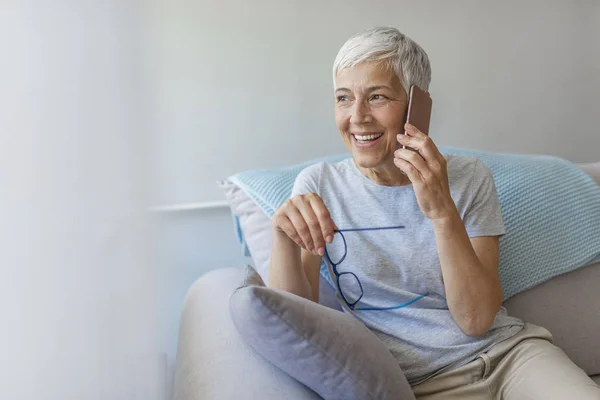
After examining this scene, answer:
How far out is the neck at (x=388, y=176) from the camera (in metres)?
1.28

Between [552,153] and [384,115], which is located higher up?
[384,115]

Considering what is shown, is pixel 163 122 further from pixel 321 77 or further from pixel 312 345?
pixel 312 345

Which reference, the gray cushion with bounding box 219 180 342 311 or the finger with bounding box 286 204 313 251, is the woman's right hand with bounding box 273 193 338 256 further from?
the gray cushion with bounding box 219 180 342 311

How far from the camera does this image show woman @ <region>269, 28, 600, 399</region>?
3.76 feet

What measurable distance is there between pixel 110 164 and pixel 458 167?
0.84m

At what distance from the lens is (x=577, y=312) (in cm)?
148

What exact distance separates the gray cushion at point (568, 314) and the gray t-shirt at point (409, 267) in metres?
0.21

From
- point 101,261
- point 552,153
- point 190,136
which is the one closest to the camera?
point 101,261

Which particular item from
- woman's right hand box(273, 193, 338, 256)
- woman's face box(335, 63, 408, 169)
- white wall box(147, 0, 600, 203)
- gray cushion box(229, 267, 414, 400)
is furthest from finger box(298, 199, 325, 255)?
white wall box(147, 0, 600, 203)

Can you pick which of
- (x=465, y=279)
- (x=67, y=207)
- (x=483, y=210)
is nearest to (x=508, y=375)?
(x=465, y=279)

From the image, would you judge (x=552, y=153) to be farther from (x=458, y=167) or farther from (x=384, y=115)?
(x=384, y=115)

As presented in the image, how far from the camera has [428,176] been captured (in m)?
1.13

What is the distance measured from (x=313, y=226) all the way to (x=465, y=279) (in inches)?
12.7

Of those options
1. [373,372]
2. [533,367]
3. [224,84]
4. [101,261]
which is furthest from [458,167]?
[101,261]
